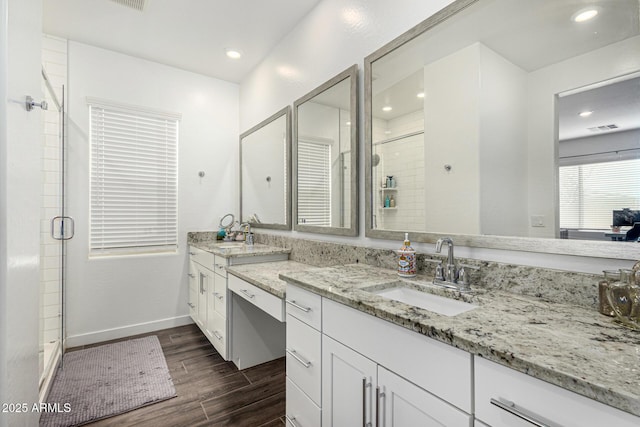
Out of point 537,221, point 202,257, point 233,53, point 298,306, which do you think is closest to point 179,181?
point 202,257

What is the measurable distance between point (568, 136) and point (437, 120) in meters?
0.53

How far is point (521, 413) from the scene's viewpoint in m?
0.62

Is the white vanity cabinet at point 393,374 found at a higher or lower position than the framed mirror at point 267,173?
lower

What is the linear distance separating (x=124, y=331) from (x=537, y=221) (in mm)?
3390

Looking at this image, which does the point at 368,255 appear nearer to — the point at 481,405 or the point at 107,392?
the point at 481,405

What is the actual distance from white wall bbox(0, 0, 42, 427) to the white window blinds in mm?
1532

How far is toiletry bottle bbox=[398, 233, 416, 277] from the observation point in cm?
142

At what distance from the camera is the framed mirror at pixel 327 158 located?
1.87 metres

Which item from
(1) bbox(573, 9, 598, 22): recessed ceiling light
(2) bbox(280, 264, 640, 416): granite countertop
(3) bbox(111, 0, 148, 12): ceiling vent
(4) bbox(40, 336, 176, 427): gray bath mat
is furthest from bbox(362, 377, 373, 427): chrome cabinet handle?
(3) bbox(111, 0, 148, 12): ceiling vent

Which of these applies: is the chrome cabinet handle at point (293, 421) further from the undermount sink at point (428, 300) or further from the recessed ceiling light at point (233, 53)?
the recessed ceiling light at point (233, 53)

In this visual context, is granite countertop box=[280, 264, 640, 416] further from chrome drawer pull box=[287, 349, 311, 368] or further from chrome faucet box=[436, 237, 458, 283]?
chrome drawer pull box=[287, 349, 311, 368]

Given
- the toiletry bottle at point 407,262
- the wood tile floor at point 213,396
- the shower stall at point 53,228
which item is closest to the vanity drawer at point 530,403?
the toiletry bottle at point 407,262

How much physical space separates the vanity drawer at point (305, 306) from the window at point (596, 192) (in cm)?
96

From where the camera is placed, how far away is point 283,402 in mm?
1879
